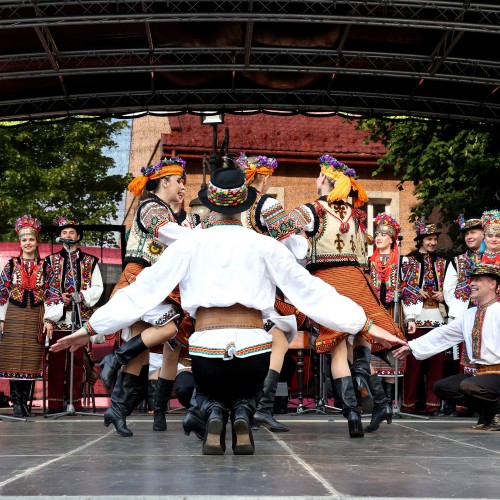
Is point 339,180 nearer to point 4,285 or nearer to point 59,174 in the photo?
point 4,285

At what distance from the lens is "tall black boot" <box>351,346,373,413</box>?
7234mm

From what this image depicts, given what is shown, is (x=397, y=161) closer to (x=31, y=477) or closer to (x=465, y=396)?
(x=465, y=396)

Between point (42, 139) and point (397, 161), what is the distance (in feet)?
46.1

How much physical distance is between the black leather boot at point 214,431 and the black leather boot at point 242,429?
0.07 meters

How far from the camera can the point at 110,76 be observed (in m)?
10.4

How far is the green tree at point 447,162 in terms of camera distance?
14.5 m

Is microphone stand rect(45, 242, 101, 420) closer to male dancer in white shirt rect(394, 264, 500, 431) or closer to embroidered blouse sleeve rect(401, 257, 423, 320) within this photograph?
embroidered blouse sleeve rect(401, 257, 423, 320)

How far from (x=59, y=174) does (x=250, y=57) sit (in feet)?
63.2

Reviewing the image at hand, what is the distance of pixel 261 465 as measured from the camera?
5.14m

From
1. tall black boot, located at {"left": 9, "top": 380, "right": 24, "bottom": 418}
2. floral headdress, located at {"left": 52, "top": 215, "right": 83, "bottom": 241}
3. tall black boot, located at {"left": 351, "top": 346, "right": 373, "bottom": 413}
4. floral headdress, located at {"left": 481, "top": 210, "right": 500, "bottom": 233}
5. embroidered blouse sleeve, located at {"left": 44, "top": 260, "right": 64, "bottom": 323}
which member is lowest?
tall black boot, located at {"left": 9, "top": 380, "right": 24, "bottom": 418}

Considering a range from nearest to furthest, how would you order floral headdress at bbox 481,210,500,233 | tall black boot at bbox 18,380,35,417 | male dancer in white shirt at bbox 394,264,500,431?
male dancer in white shirt at bbox 394,264,500,431, floral headdress at bbox 481,210,500,233, tall black boot at bbox 18,380,35,417

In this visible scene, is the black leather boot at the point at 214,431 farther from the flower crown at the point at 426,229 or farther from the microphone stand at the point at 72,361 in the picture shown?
the flower crown at the point at 426,229

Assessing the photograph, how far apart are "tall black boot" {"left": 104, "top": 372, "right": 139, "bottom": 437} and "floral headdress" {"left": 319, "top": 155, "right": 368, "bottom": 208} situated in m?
1.89

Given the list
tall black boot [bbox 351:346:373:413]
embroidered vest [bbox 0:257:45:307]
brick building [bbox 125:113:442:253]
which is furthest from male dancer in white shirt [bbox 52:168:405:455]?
brick building [bbox 125:113:442:253]
